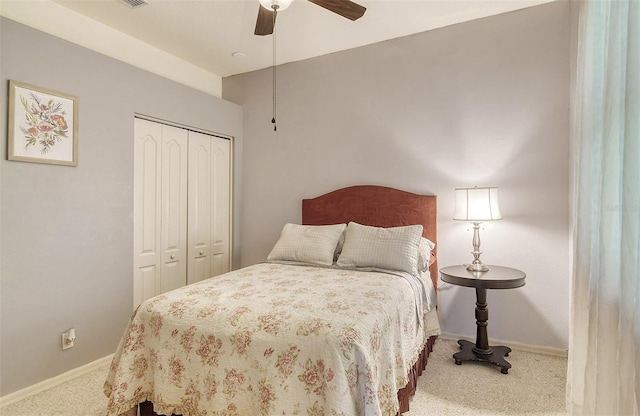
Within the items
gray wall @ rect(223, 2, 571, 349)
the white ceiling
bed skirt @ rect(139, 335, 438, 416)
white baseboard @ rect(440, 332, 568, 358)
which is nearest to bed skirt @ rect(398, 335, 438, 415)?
bed skirt @ rect(139, 335, 438, 416)

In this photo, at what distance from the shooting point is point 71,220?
2.53 m

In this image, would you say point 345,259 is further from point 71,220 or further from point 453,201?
point 71,220

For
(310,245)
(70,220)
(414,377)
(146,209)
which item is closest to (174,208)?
(146,209)

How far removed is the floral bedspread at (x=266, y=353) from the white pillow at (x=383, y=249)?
511 millimetres

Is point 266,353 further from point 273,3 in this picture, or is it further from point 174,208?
point 174,208

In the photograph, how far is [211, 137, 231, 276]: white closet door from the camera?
381cm

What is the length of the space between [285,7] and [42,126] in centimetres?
177

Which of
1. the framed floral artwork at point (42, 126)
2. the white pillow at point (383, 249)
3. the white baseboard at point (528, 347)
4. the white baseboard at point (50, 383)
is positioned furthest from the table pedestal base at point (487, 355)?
the framed floral artwork at point (42, 126)

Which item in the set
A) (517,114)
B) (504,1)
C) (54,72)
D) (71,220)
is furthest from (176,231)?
(504,1)

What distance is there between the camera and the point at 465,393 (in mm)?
2191

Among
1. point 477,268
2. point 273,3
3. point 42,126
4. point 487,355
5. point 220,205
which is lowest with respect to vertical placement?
point 487,355

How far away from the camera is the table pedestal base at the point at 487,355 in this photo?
2467 millimetres

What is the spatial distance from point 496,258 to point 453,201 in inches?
22.6

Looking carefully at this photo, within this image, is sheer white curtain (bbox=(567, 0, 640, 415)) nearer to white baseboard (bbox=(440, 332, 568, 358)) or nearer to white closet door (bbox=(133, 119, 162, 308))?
white baseboard (bbox=(440, 332, 568, 358))
